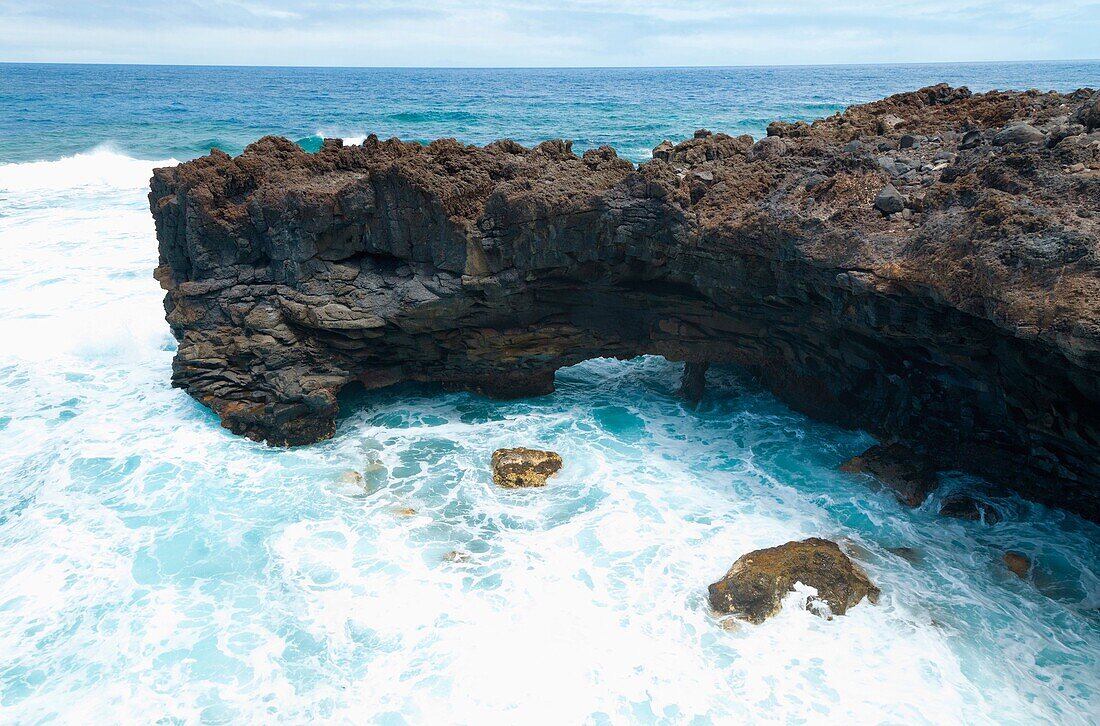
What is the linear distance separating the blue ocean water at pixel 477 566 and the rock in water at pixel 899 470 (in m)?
0.27

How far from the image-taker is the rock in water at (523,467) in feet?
34.7

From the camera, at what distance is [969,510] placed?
977 centimetres

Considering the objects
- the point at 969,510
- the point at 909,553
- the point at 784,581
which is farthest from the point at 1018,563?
the point at 784,581

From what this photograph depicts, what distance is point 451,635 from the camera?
25.9ft

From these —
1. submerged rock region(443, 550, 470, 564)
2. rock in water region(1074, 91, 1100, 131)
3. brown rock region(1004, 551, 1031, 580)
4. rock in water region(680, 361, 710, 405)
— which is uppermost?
rock in water region(1074, 91, 1100, 131)

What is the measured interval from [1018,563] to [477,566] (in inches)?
265

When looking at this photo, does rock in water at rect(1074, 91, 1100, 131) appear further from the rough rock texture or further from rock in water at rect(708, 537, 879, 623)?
rock in water at rect(708, 537, 879, 623)

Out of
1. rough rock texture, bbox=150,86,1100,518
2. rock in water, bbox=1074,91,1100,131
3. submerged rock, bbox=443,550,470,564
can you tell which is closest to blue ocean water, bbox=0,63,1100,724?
submerged rock, bbox=443,550,470,564

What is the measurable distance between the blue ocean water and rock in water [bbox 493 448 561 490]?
222mm

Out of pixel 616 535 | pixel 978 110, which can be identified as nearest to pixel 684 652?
pixel 616 535

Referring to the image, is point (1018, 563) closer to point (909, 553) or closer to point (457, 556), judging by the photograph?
point (909, 553)

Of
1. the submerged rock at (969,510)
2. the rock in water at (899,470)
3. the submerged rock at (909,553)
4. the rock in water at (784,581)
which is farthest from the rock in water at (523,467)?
the submerged rock at (969,510)

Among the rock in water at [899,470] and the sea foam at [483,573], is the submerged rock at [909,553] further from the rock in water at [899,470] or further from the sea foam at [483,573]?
the rock in water at [899,470]

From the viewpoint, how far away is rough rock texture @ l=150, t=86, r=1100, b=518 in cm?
911
